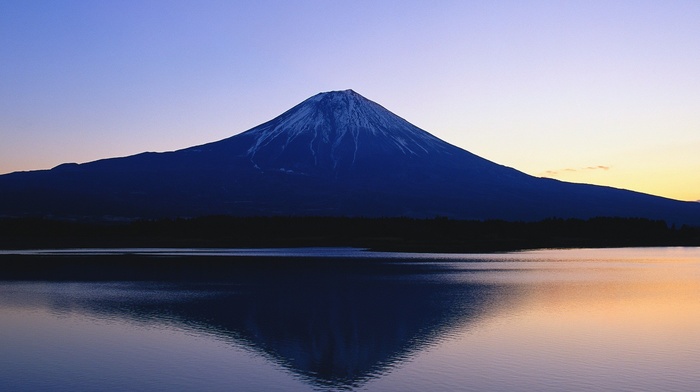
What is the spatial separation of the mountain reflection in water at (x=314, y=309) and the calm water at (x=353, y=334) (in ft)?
0.24

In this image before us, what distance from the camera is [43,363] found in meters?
18.5

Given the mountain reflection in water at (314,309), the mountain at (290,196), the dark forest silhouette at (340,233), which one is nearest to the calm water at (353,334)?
the mountain reflection in water at (314,309)

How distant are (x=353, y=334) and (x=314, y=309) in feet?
18.8

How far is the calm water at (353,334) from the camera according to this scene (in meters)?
16.8

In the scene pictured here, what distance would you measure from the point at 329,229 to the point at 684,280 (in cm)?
7142

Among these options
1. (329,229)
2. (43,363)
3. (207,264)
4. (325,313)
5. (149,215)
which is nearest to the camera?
(43,363)

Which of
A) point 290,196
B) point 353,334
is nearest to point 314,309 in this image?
point 353,334

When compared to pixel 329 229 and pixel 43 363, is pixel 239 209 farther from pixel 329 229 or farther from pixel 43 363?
pixel 43 363

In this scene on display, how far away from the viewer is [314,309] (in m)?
28.7

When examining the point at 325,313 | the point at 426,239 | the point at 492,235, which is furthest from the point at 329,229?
the point at 325,313

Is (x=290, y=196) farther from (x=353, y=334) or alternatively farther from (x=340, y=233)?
(x=353, y=334)

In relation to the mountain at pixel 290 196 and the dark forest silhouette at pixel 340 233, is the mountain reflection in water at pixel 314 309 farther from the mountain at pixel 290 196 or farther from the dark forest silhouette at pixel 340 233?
the mountain at pixel 290 196

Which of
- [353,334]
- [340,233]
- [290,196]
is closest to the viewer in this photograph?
[353,334]

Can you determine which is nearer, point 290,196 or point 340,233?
point 340,233
